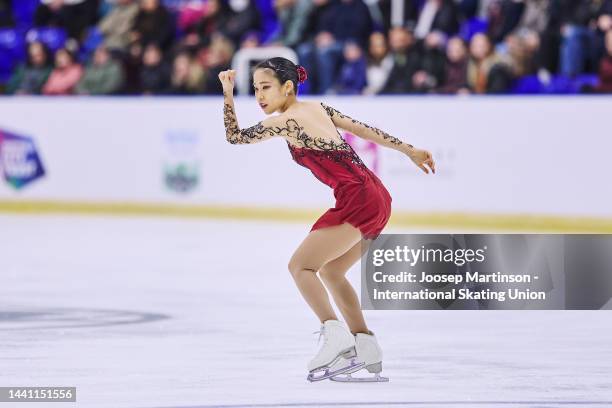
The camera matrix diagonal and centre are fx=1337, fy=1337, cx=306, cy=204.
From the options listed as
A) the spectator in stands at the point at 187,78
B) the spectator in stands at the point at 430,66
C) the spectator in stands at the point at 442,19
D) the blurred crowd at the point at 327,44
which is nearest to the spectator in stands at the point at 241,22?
the blurred crowd at the point at 327,44

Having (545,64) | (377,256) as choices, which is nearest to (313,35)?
(545,64)

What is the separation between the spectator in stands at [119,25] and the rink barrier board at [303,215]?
224 centimetres

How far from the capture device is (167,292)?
843 centimetres

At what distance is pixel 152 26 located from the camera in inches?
602

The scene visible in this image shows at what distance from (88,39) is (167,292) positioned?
333 inches

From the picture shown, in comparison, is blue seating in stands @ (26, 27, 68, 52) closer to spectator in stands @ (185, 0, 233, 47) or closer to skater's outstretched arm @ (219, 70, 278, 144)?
spectator in stands @ (185, 0, 233, 47)

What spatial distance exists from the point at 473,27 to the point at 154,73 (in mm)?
3412

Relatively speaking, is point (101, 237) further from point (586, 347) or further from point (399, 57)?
point (586, 347)

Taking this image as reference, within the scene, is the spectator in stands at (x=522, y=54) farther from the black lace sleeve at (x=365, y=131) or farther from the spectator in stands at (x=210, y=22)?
the black lace sleeve at (x=365, y=131)

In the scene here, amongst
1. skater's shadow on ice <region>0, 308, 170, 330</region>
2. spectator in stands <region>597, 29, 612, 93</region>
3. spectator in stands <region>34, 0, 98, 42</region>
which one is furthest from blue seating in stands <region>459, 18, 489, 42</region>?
skater's shadow on ice <region>0, 308, 170, 330</region>

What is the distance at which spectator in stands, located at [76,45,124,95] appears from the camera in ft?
47.0

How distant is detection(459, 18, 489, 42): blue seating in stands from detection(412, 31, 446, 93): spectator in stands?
57 centimetres

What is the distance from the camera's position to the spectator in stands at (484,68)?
12.4 metres

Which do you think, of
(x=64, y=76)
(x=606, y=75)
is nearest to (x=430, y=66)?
(x=606, y=75)
